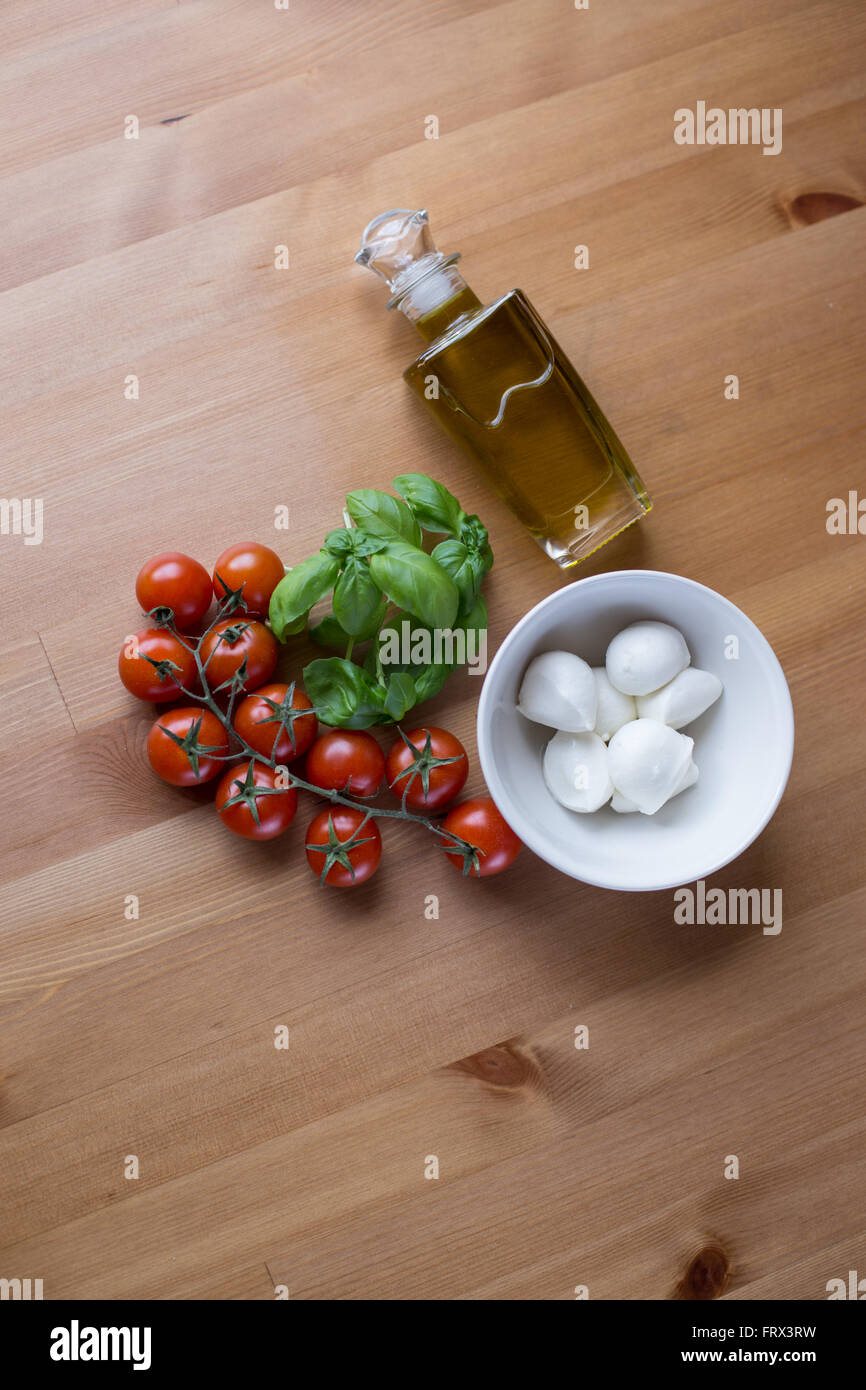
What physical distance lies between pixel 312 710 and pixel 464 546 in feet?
0.63

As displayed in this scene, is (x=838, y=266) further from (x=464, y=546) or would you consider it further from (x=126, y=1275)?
(x=126, y=1275)

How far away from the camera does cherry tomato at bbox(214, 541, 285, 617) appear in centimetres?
84

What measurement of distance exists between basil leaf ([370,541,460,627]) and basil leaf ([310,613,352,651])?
8cm

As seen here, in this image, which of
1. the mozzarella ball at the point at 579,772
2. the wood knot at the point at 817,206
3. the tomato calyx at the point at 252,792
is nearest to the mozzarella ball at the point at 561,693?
the mozzarella ball at the point at 579,772

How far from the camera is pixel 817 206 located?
93 centimetres

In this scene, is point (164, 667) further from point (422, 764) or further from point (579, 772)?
point (579, 772)

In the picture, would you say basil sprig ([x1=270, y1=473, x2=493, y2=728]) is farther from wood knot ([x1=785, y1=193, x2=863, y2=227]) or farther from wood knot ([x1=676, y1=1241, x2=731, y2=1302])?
wood knot ([x1=676, y1=1241, x2=731, y2=1302])

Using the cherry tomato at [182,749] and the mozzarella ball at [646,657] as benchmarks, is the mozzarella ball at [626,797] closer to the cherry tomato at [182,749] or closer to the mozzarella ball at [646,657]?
the mozzarella ball at [646,657]

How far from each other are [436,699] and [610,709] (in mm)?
170

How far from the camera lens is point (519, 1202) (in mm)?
899

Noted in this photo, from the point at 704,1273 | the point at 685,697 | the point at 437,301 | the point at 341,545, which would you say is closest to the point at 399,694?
the point at 341,545
